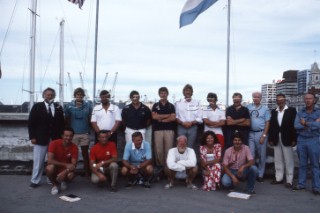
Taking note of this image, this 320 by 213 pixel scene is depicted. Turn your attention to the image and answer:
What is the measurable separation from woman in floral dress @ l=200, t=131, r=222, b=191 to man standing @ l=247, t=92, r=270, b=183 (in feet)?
3.10

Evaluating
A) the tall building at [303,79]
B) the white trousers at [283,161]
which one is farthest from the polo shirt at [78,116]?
the tall building at [303,79]

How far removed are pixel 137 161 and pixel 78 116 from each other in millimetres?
1538

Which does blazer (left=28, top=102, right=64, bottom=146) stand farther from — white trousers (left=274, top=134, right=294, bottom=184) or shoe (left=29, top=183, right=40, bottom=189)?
white trousers (left=274, top=134, right=294, bottom=184)

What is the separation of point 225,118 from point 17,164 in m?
4.97

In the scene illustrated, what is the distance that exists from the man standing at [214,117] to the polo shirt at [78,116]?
249cm

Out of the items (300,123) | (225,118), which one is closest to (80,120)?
(225,118)

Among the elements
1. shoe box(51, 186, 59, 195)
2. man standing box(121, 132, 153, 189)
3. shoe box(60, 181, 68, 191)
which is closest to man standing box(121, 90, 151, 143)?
man standing box(121, 132, 153, 189)

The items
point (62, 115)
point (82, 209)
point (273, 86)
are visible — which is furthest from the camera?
point (273, 86)

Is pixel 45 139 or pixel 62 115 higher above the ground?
pixel 62 115

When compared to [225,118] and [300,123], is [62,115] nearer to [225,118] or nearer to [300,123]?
[225,118]

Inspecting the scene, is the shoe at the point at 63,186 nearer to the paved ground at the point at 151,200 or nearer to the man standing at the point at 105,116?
the paved ground at the point at 151,200

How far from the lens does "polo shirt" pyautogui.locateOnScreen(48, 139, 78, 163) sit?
6.62 meters

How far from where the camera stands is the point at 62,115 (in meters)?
7.07

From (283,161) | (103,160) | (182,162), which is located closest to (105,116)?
(103,160)
